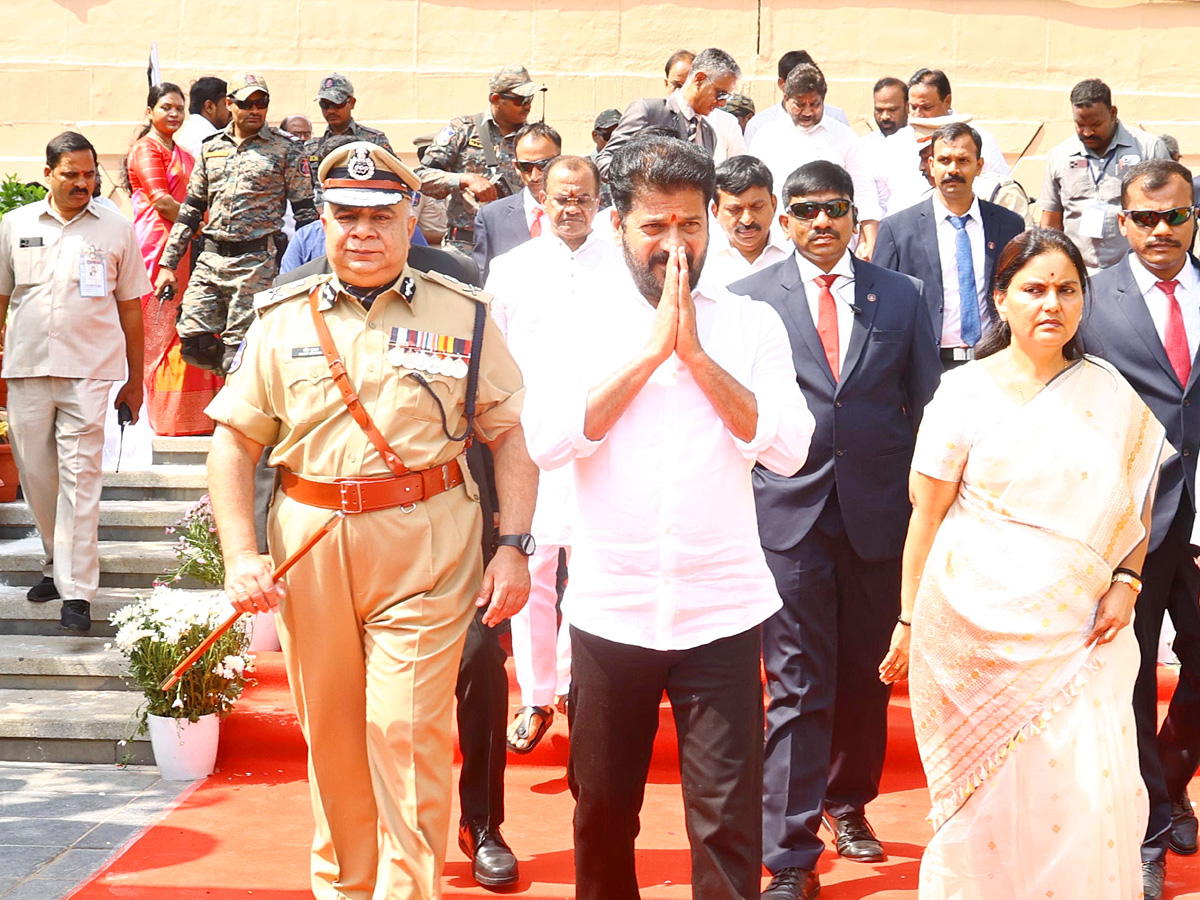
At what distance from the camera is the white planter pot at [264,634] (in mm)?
7449

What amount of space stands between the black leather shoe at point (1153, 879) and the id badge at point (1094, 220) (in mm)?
4616

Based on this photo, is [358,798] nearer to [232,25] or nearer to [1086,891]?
[1086,891]

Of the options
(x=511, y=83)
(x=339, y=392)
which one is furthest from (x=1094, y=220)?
(x=339, y=392)

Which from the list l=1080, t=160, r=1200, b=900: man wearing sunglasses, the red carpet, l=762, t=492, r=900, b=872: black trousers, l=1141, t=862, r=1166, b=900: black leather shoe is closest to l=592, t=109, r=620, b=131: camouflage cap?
the red carpet

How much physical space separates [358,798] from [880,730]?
2007 millimetres

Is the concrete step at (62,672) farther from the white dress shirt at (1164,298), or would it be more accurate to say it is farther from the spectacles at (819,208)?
the white dress shirt at (1164,298)

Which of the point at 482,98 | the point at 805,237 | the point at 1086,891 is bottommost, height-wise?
the point at 1086,891

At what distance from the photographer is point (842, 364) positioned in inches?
205

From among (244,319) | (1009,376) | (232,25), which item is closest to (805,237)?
(1009,376)

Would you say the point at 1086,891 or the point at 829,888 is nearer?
the point at 1086,891

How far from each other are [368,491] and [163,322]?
654 cm

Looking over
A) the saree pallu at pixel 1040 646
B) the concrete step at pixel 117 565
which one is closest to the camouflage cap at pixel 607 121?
the concrete step at pixel 117 565

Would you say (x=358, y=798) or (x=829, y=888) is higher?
(x=358, y=798)

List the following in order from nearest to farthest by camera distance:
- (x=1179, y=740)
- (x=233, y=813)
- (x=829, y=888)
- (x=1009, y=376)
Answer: (x=1009, y=376) → (x=829, y=888) → (x=1179, y=740) → (x=233, y=813)
